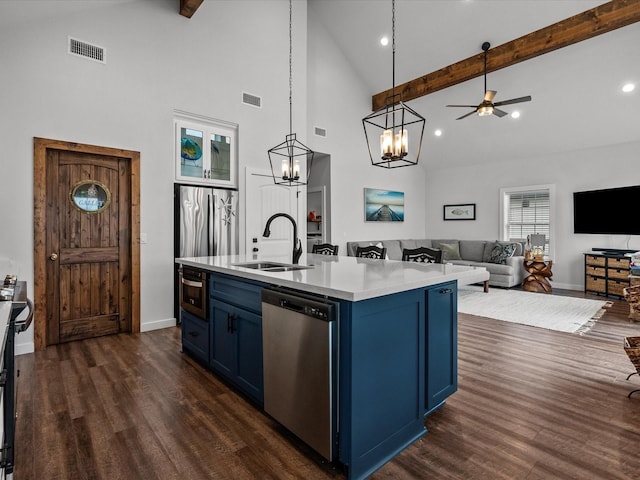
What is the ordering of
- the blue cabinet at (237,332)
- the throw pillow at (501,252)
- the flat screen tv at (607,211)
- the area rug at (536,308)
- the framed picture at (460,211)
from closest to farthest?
the blue cabinet at (237,332), the area rug at (536,308), the flat screen tv at (607,211), the throw pillow at (501,252), the framed picture at (460,211)

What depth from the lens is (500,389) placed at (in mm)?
2645

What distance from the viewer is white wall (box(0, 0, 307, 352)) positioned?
3465 millimetres

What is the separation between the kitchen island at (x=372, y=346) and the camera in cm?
166

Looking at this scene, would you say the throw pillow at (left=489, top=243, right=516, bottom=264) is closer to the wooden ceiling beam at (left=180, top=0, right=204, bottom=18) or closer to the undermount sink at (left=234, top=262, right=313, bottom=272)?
the undermount sink at (left=234, top=262, right=313, bottom=272)

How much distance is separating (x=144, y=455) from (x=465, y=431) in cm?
179

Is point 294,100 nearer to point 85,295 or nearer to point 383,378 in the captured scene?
point 85,295

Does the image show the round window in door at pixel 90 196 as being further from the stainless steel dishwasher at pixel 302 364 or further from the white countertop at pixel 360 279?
the stainless steel dishwasher at pixel 302 364

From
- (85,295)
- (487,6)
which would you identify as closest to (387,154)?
(85,295)

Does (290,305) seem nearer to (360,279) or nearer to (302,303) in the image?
(302,303)

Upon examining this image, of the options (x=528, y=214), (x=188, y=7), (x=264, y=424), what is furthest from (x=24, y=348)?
(x=528, y=214)

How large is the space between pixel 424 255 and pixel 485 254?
17.8 ft

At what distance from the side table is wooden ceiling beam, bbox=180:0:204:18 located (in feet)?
22.2

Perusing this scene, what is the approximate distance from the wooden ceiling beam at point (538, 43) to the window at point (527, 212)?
2940mm

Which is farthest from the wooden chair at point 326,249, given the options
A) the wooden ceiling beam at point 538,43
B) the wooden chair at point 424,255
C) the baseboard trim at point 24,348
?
the wooden ceiling beam at point 538,43
